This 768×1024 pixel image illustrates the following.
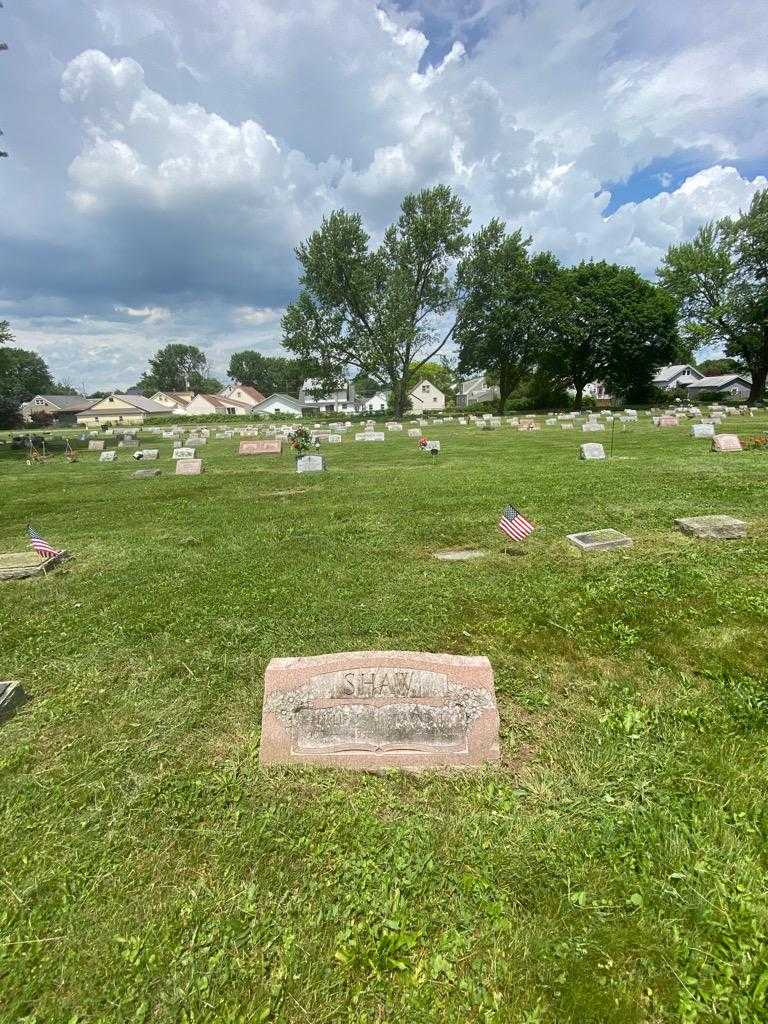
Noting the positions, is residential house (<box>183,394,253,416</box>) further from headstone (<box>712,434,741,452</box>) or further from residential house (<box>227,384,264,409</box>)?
headstone (<box>712,434,741,452</box>)

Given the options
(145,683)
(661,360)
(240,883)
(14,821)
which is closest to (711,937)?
(240,883)

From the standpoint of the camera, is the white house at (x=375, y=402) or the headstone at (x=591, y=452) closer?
the headstone at (x=591, y=452)

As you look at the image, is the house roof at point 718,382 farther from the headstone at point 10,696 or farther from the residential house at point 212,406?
the headstone at point 10,696

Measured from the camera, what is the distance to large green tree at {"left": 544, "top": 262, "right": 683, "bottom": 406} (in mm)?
45656

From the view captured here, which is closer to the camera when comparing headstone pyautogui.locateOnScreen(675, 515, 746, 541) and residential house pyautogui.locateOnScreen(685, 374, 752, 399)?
headstone pyautogui.locateOnScreen(675, 515, 746, 541)

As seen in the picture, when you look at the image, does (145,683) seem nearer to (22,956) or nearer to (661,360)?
(22,956)

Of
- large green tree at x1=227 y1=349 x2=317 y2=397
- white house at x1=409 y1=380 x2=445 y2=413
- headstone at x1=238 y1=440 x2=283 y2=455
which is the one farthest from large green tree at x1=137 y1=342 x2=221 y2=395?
headstone at x1=238 y1=440 x2=283 y2=455

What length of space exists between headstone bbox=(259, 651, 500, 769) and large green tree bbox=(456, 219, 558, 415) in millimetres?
46924

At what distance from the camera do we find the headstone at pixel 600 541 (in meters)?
6.89

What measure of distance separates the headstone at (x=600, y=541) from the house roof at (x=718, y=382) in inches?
3089

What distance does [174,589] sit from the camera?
6.24 metres

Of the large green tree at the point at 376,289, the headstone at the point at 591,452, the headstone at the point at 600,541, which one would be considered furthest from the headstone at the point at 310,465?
the large green tree at the point at 376,289

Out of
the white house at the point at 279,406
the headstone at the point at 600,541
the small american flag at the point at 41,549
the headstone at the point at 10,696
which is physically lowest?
the headstone at the point at 10,696

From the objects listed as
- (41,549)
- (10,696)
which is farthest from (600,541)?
(41,549)
